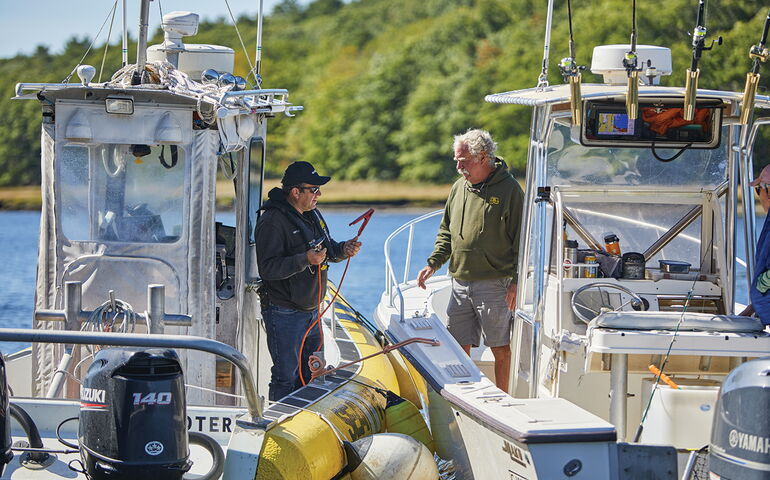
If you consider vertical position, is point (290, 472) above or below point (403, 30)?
below

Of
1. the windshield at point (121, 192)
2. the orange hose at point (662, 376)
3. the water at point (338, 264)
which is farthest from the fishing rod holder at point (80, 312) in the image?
the water at point (338, 264)

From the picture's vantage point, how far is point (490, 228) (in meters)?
7.12

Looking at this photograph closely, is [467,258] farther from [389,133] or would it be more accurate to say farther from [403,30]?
[403,30]

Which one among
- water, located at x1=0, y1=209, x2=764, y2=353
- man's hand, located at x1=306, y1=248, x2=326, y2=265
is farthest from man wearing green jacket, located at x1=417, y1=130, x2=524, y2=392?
water, located at x1=0, y1=209, x2=764, y2=353

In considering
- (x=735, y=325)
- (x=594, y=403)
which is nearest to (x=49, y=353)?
(x=594, y=403)

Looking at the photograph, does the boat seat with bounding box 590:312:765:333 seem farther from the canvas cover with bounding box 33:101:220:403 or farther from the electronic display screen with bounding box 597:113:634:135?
the canvas cover with bounding box 33:101:220:403

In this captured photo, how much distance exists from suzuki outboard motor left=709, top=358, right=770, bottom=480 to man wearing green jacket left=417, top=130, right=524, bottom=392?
2604 millimetres

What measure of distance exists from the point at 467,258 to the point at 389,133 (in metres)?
36.4

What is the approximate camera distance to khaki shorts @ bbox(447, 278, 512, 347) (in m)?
7.17

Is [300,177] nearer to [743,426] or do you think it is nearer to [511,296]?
[511,296]

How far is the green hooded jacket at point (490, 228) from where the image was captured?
7109 mm

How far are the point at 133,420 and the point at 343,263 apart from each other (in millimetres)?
22485

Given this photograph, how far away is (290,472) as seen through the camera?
5.17 meters

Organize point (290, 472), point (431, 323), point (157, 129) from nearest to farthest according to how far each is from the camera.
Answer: point (290, 472) < point (157, 129) < point (431, 323)
